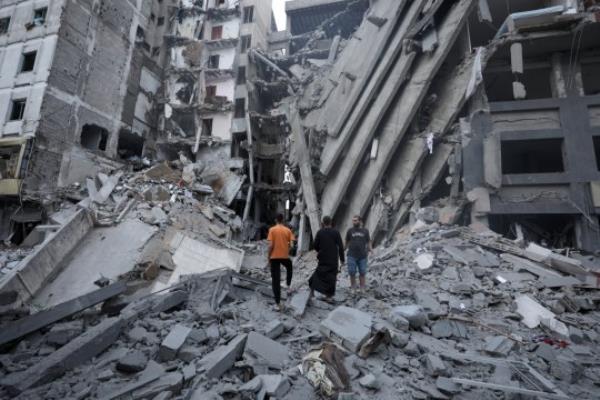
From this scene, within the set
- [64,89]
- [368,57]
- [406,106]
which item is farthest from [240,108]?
[406,106]

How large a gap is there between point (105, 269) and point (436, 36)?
1278cm

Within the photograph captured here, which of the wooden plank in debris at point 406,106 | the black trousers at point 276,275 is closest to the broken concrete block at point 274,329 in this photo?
the black trousers at point 276,275

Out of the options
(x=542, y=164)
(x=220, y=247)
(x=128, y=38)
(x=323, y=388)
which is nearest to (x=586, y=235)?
(x=542, y=164)

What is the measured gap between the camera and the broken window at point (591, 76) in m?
10.1

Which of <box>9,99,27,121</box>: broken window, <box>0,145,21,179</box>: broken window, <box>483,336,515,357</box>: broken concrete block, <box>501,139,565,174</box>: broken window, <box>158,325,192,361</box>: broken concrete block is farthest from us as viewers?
<box>9,99,27,121</box>: broken window

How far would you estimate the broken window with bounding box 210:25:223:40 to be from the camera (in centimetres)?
2447

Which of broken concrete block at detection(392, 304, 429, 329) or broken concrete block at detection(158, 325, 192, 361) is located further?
broken concrete block at detection(392, 304, 429, 329)

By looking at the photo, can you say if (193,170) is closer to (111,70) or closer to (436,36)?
(111,70)

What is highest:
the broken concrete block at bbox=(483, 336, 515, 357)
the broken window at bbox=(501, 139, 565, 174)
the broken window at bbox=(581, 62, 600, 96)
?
the broken window at bbox=(581, 62, 600, 96)

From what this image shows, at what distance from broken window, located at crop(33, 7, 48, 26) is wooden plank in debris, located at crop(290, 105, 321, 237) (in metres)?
17.0

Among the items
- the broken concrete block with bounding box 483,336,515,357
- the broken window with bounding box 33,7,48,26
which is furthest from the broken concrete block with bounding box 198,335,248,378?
the broken window with bounding box 33,7,48,26

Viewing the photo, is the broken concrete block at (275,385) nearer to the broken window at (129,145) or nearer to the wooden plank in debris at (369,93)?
the wooden plank in debris at (369,93)

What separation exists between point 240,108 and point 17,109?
1286cm

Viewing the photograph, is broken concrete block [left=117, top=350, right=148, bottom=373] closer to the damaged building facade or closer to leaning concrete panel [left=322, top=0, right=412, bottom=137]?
the damaged building facade
